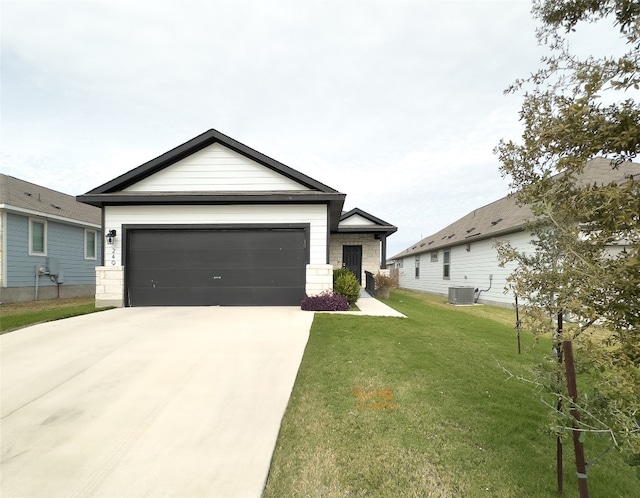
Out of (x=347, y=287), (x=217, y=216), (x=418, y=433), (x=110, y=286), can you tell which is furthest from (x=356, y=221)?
(x=418, y=433)

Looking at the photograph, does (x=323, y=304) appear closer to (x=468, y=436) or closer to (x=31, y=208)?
(x=468, y=436)

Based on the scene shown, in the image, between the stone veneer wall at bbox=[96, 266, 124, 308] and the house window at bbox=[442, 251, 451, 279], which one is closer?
the stone veneer wall at bbox=[96, 266, 124, 308]

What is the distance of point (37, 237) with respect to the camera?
13.5m

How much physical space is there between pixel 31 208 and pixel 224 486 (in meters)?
16.2

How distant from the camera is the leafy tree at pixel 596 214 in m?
1.55

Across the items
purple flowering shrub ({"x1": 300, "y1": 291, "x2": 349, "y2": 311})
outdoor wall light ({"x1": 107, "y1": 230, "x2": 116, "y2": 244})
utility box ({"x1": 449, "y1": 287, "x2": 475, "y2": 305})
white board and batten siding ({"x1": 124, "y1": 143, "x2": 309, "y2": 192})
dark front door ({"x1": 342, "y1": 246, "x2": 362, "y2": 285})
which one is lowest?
utility box ({"x1": 449, "y1": 287, "x2": 475, "y2": 305})

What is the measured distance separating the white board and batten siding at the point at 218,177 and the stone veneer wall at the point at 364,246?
734 cm

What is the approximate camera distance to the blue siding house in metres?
12.2

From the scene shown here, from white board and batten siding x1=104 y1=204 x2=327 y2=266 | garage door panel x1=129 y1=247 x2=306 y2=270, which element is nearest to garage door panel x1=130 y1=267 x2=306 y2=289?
garage door panel x1=129 y1=247 x2=306 y2=270

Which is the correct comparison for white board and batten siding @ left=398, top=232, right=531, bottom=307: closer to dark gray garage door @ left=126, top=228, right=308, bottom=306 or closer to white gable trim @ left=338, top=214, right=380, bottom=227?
white gable trim @ left=338, top=214, right=380, bottom=227

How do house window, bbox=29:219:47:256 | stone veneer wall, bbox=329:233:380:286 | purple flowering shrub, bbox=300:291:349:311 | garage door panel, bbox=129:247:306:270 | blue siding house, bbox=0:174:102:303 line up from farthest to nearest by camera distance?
stone veneer wall, bbox=329:233:380:286
house window, bbox=29:219:47:256
blue siding house, bbox=0:174:102:303
garage door panel, bbox=129:247:306:270
purple flowering shrub, bbox=300:291:349:311

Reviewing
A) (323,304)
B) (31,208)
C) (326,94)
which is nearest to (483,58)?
(326,94)

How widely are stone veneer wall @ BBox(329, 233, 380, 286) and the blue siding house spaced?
464 inches

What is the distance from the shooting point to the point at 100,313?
28.6 feet
